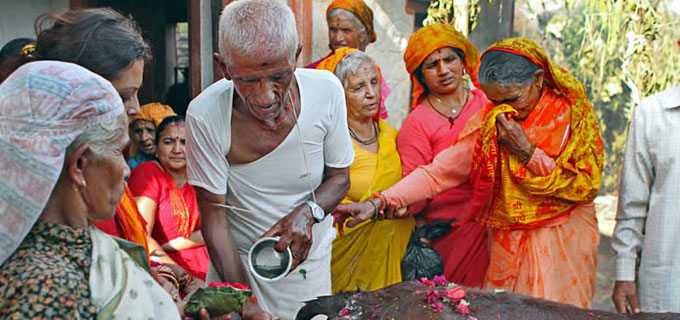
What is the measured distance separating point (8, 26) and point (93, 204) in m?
3.79

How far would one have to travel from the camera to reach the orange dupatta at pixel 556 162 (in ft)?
9.76

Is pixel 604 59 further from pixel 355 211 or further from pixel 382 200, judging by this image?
pixel 355 211

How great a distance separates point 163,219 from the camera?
3.76m

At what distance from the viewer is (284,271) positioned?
2223 mm

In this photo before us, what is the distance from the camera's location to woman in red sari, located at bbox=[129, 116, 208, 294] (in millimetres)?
3701

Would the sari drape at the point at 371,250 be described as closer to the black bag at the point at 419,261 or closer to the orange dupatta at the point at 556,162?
the black bag at the point at 419,261

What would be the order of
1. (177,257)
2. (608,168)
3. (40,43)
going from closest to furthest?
(40,43), (177,257), (608,168)

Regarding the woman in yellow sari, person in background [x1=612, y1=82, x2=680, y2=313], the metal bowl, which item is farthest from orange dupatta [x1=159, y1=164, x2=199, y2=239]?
person in background [x1=612, y1=82, x2=680, y2=313]

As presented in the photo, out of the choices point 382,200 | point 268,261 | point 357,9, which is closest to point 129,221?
point 268,261

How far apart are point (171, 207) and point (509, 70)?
2199mm

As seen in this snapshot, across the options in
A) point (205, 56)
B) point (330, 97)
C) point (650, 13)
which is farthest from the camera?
point (205, 56)

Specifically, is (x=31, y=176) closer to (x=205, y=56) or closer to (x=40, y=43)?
(x=40, y=43)

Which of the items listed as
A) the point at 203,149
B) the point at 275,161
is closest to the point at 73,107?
the point at 203,149

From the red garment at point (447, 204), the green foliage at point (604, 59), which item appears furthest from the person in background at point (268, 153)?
the green foliage at point (604, 59)
